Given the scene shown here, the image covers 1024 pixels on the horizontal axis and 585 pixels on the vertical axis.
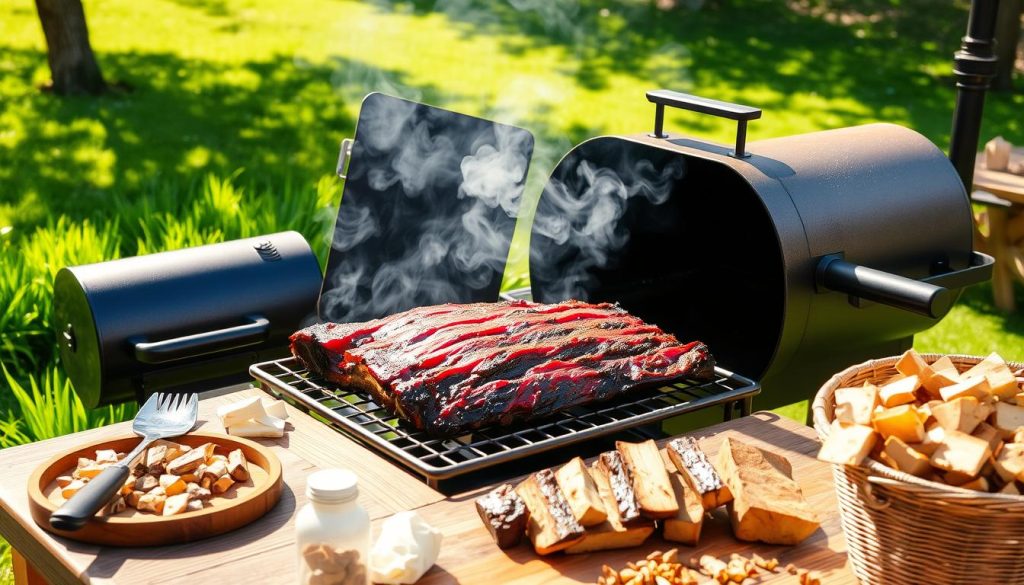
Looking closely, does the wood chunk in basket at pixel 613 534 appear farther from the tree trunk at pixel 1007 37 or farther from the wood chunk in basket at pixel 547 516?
the tree trunk at pixel 1007 37

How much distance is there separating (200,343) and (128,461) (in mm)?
1038

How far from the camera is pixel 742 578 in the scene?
2.04 m

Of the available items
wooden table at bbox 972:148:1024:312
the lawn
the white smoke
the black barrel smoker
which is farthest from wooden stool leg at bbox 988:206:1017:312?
the white smoke

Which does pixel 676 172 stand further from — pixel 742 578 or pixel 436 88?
pixel 436 88

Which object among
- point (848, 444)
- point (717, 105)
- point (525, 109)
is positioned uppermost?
point (717, 105)

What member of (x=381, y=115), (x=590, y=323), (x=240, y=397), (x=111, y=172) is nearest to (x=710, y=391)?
(x=590, y=323)

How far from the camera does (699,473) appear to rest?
225 centimetres

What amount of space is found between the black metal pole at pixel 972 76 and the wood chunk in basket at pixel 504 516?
2179mm

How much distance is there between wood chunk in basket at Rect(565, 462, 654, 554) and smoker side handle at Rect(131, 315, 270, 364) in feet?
4.98

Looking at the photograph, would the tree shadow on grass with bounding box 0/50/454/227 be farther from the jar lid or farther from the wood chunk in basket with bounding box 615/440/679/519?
the jar lid

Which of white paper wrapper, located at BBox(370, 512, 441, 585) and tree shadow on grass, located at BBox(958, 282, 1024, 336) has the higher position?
white paper wrapper, located at BBox(370, 512, 441, 585)

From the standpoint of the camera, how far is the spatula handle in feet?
6.61

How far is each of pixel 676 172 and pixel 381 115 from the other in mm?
980

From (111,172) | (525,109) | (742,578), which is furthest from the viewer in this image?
(525,109)
